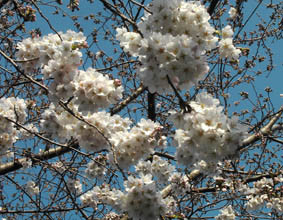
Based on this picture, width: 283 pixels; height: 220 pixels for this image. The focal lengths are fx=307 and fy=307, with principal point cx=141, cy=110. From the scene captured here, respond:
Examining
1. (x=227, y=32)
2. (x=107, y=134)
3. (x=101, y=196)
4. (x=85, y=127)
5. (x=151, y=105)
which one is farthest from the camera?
(x=151, y=105)

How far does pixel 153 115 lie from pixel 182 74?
4073 millimetres

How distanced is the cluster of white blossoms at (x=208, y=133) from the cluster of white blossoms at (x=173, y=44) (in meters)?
0.24

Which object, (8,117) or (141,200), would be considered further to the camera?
(8,117)

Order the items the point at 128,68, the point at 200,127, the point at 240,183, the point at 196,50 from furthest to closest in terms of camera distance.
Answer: the point at 128,68 → the point at 240,183 → the point at 196,50 → the point at 200,127

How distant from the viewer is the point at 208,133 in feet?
6.61

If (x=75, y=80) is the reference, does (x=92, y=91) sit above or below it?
below

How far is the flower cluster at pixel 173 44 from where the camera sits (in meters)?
2.09

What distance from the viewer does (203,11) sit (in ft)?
7.86

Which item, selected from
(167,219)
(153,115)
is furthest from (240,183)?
(153,115)

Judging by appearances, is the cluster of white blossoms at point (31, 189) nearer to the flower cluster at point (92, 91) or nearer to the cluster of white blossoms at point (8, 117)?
the cluster of white blossoms at point (8, 117)

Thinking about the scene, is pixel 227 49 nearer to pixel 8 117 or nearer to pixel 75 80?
pixel 75 80

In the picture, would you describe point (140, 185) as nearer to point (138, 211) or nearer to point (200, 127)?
point (138, 211)

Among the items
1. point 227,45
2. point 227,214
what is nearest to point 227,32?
point 227,45

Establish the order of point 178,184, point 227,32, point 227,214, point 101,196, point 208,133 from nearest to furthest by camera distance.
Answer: point 208,133, point 227,32, point 101,196, point 178,184, point 227,214
